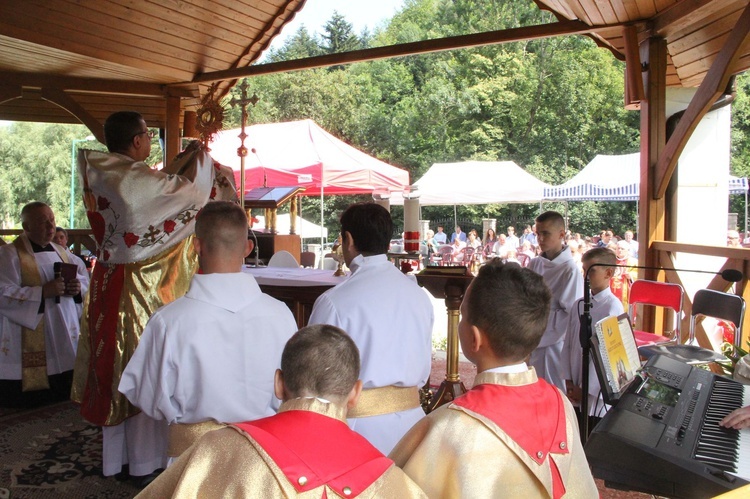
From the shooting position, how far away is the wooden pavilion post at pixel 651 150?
5.88m

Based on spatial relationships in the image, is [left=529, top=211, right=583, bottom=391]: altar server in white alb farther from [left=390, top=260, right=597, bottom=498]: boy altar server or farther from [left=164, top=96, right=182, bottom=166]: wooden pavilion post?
[left=164, top=96, right=182, bottom=166]: wooden pavilion post

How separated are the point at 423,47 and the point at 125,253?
A: 13.7 ft

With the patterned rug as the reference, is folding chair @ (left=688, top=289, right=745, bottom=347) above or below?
above

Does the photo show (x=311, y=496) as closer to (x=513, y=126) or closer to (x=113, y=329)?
(x=113, y=329)

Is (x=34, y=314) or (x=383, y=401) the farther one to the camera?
(x=34, y=314)

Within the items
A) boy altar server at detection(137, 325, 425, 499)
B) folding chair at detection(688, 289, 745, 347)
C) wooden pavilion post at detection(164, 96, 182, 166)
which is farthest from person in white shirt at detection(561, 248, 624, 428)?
wooden pavilion post at detection(164, 96, 182, 166)

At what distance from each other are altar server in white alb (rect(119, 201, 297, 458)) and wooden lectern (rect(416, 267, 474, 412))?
1.94m

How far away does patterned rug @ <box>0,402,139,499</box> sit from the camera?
3477 millimetres

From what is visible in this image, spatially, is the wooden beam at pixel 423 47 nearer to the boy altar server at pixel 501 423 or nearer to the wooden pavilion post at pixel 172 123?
the wooden pavilion post at pixel 172 123

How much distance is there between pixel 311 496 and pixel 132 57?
6977 mm

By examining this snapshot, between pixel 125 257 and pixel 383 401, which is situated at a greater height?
pixel 125 257

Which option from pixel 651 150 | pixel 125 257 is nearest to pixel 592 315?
pixel 651 150

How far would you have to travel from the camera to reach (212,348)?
2.25m

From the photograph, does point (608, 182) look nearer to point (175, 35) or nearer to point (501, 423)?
point (175, 35)
